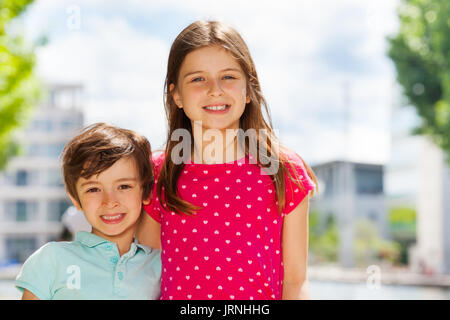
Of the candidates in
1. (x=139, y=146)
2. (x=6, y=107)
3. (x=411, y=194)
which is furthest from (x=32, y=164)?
(x=139, y=146)

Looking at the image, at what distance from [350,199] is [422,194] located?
223cm

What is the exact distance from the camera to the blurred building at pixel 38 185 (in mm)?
21516

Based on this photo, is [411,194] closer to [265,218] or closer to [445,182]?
[445,182]

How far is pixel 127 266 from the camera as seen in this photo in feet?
3.64

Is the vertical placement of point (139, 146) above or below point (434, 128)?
below

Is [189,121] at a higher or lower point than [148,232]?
higher

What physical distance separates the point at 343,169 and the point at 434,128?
6.79m

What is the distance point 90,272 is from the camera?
42.7 inches

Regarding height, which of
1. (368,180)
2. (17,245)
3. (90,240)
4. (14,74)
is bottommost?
(17,245)

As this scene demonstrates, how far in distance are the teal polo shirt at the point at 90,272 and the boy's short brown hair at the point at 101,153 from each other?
0.36 ft

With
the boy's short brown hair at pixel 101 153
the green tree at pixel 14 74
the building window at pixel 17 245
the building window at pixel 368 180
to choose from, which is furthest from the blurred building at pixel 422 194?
the building window at pixel 17 245

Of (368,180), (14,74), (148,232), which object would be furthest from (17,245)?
(148,232)

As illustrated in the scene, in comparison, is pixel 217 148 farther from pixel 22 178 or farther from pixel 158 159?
pixel 22 178

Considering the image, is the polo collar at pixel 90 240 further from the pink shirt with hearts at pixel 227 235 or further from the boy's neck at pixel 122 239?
the pink shirt with hearts at pixel 227 235
